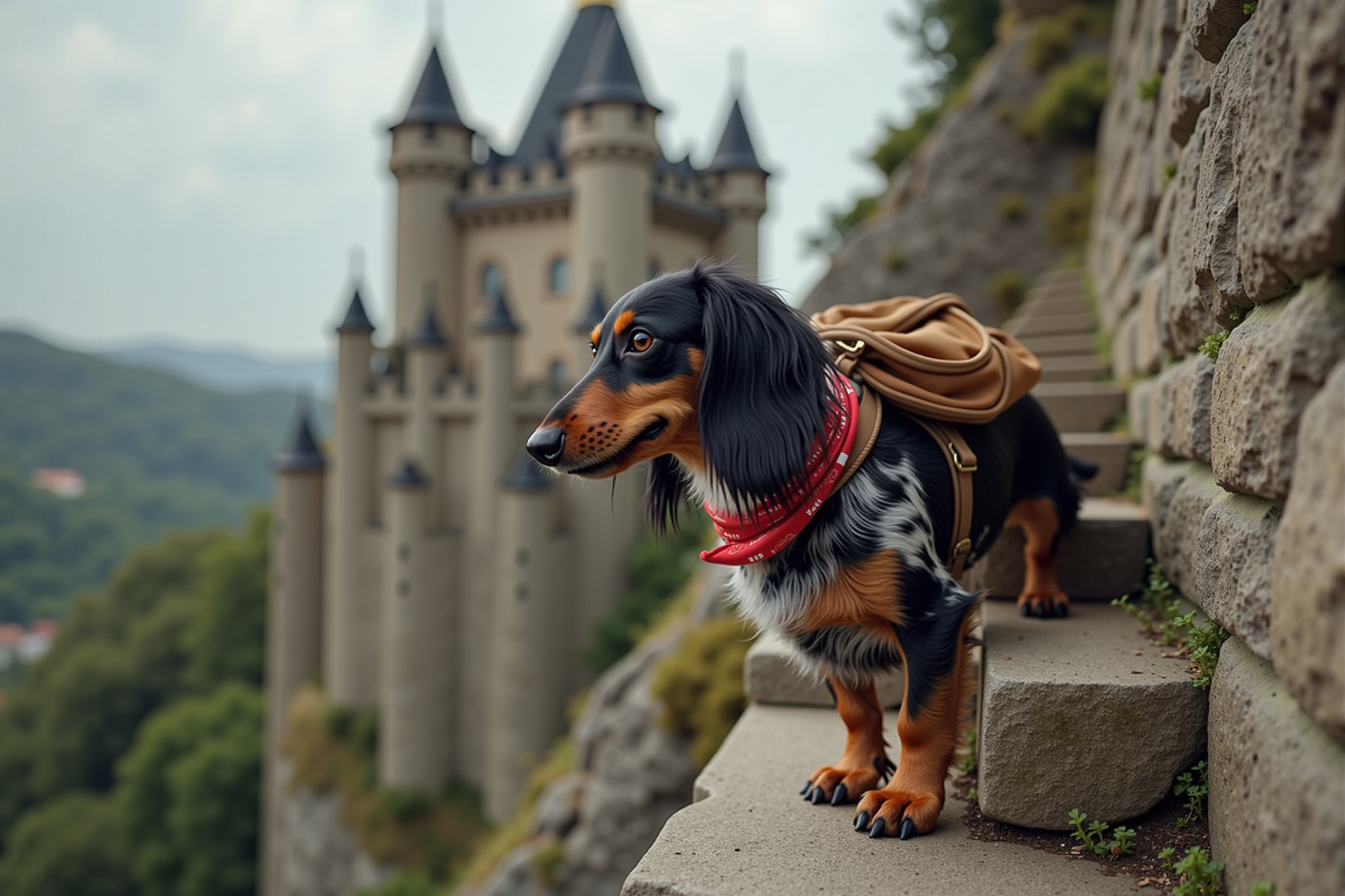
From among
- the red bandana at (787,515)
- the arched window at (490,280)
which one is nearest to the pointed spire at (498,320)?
→ the arched window at (490,280)

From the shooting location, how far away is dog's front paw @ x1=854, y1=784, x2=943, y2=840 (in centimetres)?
230

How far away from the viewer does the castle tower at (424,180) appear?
27.1 m

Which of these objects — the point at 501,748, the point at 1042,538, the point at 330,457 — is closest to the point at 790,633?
the point at 1042,538

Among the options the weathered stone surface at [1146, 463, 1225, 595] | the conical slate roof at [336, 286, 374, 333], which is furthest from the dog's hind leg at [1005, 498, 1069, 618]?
the conical slate roof at [336, 286, 374, 333]

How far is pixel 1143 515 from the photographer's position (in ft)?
11.1

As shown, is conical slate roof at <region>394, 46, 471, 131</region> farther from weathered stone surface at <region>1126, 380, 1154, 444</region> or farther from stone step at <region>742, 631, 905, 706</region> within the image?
stone step at <region>742, 631, 905, 706</region>

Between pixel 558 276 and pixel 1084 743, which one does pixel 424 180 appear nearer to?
pixel 558 276

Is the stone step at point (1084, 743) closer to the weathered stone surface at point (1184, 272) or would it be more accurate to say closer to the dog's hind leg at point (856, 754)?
the dog's hind leg at point (856, 754)

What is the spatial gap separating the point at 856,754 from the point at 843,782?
0.09 meters

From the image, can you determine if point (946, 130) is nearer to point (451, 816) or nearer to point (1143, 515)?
point (1143, 515)

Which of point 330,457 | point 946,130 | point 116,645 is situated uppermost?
point 946,130

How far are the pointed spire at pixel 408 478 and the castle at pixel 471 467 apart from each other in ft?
0.17

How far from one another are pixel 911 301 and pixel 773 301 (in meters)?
0.92

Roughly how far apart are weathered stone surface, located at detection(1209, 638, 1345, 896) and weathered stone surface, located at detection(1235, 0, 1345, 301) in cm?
75
